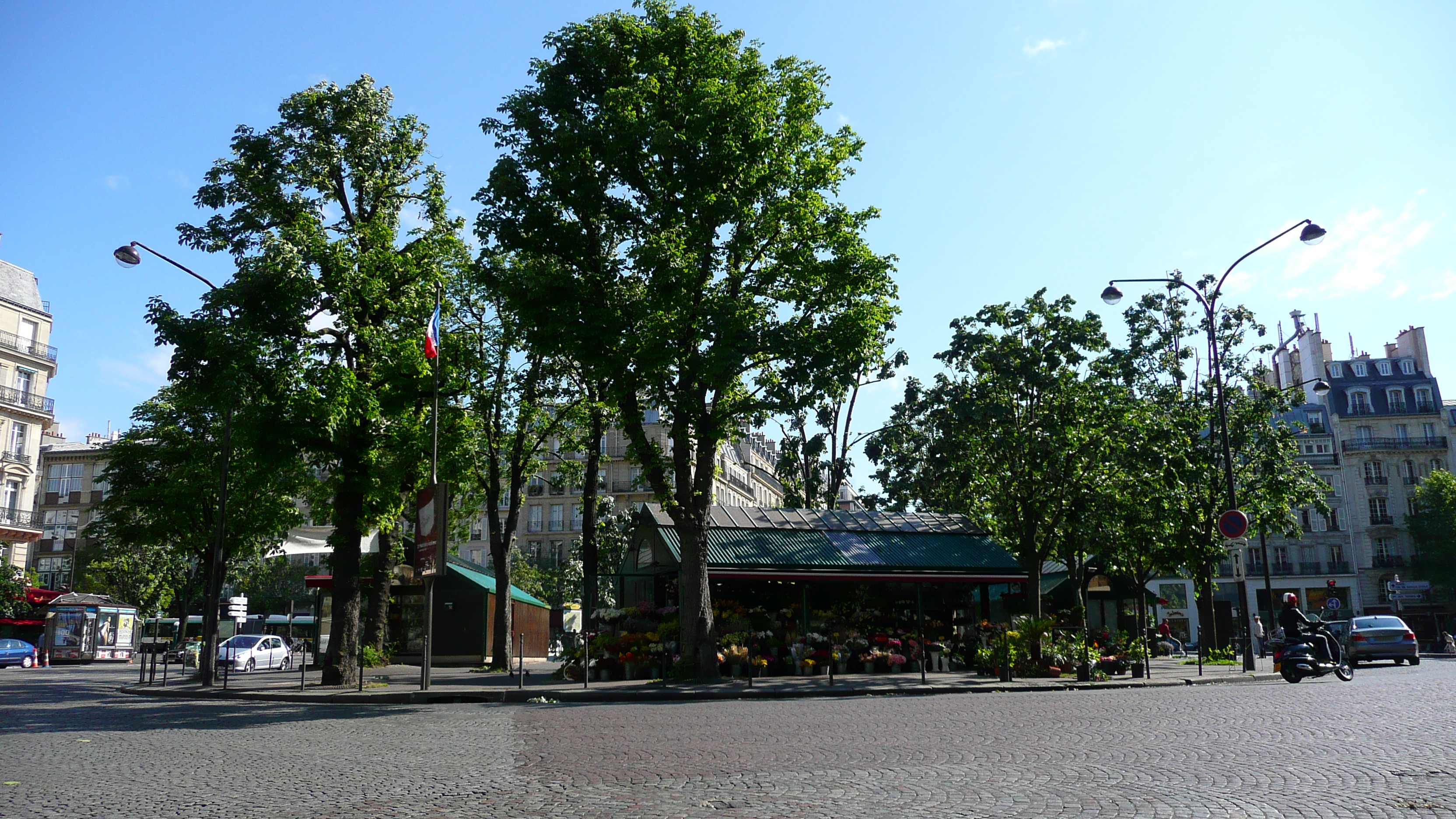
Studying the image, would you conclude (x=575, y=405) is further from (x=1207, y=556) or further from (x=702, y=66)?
(x=1207, y=556)

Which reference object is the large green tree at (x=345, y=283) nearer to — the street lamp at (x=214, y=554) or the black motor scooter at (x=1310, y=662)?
the street lamp at (x=214, y=554)

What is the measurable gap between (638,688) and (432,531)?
5.35m

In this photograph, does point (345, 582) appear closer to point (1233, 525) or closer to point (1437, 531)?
point (1233, 525)

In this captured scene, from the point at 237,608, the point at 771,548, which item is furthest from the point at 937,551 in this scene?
the point at 237,608

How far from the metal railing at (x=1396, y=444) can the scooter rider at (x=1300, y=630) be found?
65064 millimetres

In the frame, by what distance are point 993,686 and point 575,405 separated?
642 inches

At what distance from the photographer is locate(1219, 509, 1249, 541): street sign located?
72.5ft

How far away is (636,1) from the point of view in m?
23.0

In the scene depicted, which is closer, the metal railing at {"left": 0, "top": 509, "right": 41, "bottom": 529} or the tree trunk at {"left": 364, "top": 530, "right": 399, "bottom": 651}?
the tree trunk at {"left": 364, "top": 530, "right": 399, "bottom": 651}

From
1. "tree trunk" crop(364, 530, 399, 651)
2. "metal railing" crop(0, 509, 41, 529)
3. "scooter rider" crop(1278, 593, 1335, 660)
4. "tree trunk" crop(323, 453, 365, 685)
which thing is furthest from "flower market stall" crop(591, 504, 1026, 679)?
"metal railing" crop(0, 509, 41, 529)

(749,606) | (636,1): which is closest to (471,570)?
(749,606)

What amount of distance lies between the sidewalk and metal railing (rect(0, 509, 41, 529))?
119ft

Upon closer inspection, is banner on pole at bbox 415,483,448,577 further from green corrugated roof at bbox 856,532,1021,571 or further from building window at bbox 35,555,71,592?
building window at bbox 35,555,71,592

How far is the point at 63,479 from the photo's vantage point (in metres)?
80.0
